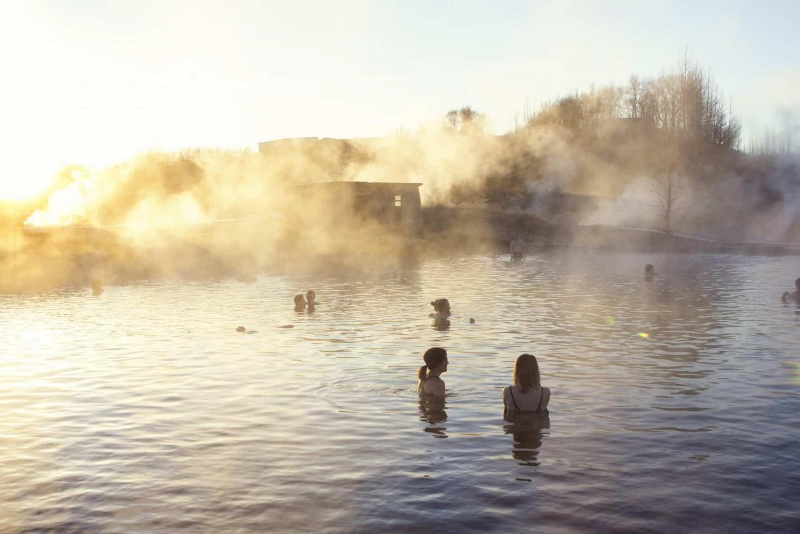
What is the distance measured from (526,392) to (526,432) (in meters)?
0.69

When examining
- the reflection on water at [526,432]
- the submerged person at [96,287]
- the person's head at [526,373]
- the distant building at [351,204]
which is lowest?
the reflection on water at [526,432]

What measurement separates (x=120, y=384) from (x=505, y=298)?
53.9ft

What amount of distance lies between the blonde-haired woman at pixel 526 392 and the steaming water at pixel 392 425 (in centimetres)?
26

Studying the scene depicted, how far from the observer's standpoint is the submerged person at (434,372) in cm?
Answer: 1286

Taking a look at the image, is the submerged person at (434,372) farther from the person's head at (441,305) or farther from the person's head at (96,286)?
the person's head at (96,286)

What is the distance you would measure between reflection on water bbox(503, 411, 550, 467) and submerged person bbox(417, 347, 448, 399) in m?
1.59

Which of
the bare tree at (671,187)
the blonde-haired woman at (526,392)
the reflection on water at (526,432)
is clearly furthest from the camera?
the bare tree at (671,187)

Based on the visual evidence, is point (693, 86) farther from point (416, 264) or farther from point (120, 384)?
point (120, 384)

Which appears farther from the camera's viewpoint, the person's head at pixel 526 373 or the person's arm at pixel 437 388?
the person's arm at pixel 437 388

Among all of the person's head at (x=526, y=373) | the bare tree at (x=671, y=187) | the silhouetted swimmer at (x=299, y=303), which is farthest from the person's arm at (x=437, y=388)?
the bare tree at (x=671, y=187)

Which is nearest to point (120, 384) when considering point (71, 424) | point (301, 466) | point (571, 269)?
point (71, 424)

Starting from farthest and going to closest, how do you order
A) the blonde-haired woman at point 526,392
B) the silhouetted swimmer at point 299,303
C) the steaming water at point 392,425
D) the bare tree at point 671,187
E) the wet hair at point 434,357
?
the bare tree at point 671,187, the silhouetted swimmer at point 299,303, the wet hair at point 434,357, the blonde-haired woman at point 526,392, the steaming water at point 392,425

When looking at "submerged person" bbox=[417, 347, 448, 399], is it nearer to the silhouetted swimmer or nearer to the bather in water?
the bather in water

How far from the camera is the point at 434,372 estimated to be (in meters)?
12.9
